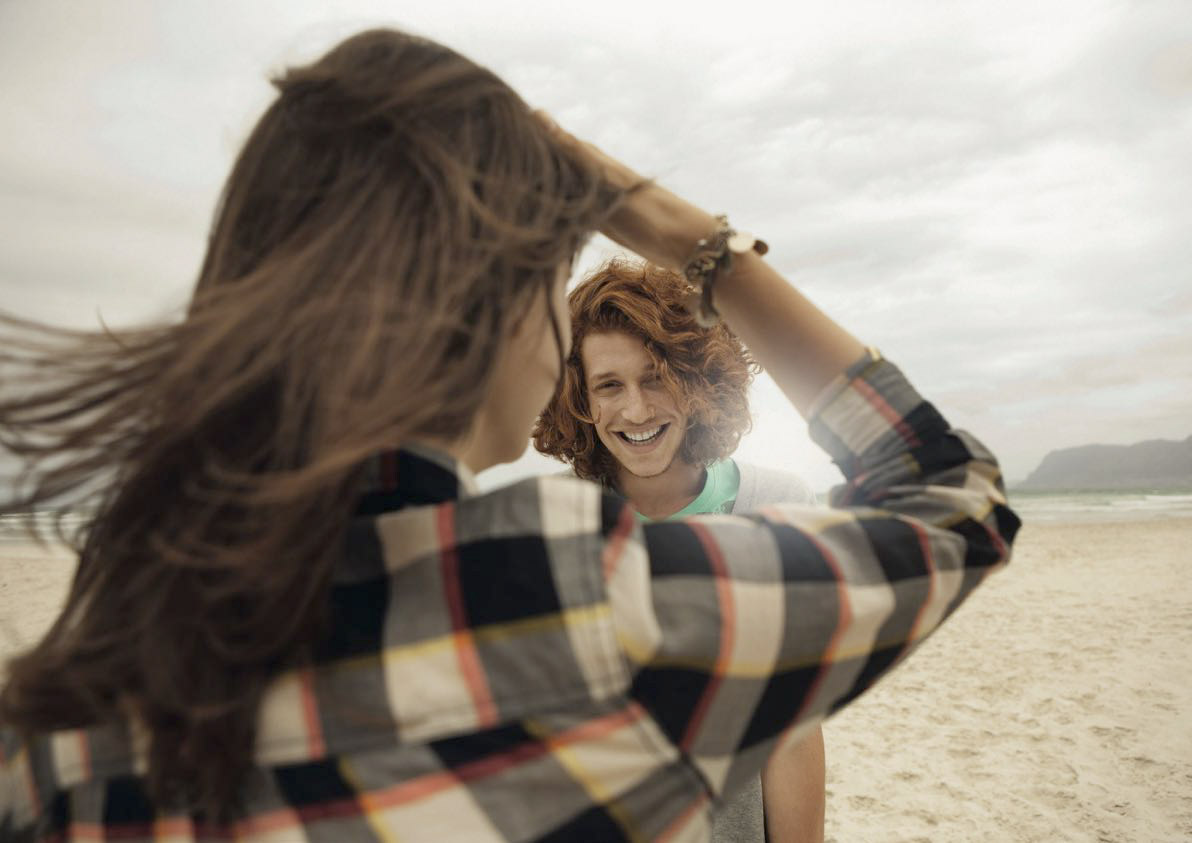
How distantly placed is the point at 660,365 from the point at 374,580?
233 centimetres

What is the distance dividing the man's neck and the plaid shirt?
91.6 inches

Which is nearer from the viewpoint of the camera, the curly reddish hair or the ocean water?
the curly reddish hair

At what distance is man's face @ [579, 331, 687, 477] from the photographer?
10.1ft

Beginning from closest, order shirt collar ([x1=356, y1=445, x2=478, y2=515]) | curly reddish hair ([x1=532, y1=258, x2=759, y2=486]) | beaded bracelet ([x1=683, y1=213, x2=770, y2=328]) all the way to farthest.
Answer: shirt collar ([x1=356, y1=445, x2=478, y2=515])
beaded bracelet ([x1=683, y1=213, x2=770, y2=328])
curly reddish hair ([x1=532, y1=258, x2=759, y2=486])

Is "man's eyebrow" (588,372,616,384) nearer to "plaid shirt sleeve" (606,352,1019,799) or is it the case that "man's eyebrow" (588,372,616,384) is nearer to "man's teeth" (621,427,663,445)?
"man's teeth" (621,427,663,445)

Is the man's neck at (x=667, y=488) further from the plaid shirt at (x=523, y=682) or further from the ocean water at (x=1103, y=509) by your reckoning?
the ocean water at (x=1103, y=509)

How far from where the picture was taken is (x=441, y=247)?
0.83 m

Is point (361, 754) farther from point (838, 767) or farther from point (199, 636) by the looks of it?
point (838, 767)

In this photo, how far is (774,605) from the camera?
82 centimetres

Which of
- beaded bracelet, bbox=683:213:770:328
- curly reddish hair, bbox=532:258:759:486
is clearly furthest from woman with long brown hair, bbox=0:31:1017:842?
curly reddish hair, bbox=532:258:759:486

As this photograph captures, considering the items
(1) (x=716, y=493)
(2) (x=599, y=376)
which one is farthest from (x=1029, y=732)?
(2) (x=599, y=376)

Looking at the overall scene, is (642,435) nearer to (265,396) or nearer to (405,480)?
(405,480)

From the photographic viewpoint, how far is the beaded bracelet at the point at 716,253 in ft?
4.05

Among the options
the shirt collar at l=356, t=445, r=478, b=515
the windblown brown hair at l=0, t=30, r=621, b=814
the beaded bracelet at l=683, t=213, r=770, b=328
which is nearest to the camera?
the windblown brown hair at l=0, t=30, r=621, b=814
